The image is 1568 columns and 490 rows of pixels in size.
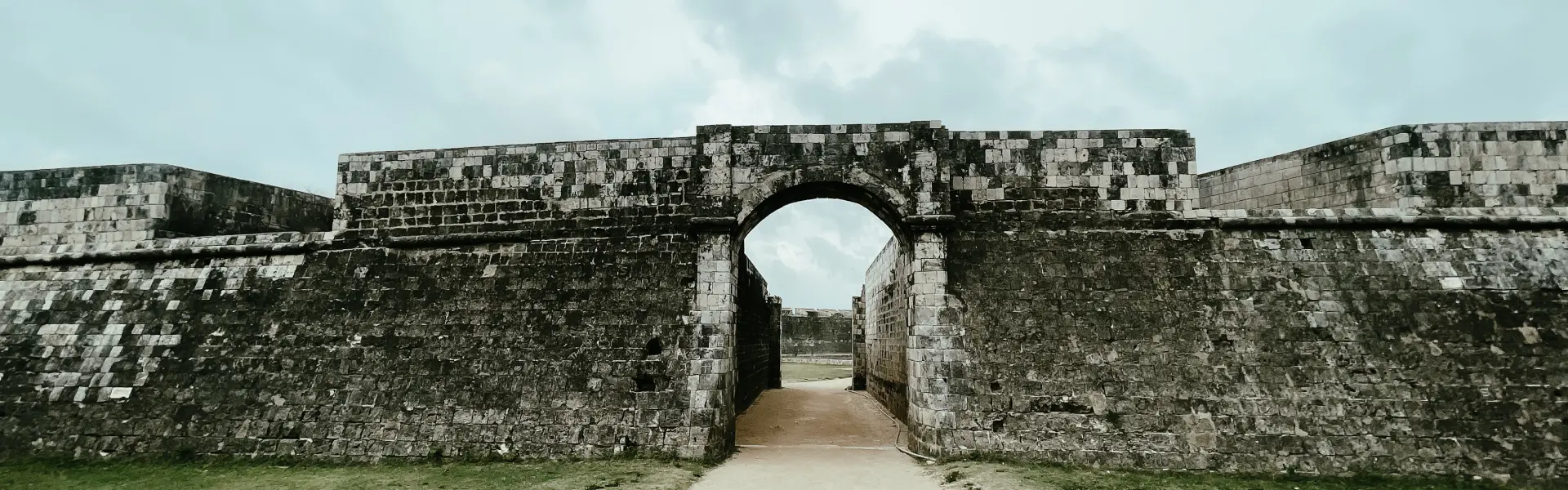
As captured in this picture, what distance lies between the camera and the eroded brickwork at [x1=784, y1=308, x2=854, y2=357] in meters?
31.1

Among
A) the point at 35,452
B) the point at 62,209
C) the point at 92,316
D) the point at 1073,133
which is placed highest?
the point at 1073,133

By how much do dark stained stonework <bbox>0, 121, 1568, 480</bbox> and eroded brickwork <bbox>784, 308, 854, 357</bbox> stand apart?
21.6m

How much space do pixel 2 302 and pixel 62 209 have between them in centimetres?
165

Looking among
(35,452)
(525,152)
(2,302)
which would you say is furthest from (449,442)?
(2,302)

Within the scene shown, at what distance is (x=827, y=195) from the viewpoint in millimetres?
10078

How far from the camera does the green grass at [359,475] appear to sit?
24.4ft

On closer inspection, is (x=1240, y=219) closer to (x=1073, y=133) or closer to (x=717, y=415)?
(x=1073, y=133)

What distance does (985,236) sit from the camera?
9297 mm

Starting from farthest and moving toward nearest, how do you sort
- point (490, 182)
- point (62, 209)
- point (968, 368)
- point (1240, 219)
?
point (62, 209) < point (490, 182) < point (1240, 219) < point (968, 368)

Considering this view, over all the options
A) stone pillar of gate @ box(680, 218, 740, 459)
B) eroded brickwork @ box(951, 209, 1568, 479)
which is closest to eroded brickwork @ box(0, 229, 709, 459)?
stone pillar of gate @ box(680, 218, 740, 459)

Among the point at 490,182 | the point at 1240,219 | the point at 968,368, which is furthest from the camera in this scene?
the point at 490,182

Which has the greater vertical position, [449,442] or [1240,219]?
[1240,219]

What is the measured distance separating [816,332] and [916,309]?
22.7m

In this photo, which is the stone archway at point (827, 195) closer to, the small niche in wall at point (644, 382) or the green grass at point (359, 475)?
the small niche in wall at point (644, 382)
